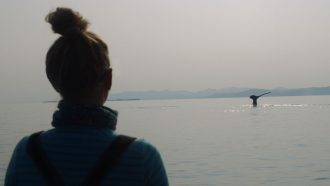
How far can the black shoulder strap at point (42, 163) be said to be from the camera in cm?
287

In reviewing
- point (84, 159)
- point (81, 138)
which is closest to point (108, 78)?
point (81, 138)

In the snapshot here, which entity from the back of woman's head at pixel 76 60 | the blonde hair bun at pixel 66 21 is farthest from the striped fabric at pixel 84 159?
the blonde hair bun at pixel 66 21

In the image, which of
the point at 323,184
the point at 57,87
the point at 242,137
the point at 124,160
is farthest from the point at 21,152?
the point at 242,137

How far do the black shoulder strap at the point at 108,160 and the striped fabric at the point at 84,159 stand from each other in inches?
0.9

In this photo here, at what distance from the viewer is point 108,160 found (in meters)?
2.83

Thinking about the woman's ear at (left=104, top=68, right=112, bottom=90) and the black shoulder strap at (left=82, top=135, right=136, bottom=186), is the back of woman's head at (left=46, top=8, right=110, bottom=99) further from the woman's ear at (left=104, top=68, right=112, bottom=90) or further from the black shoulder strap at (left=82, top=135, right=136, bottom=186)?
the black shoulder strap at (left=82, top=135, right=136, bottom=186)

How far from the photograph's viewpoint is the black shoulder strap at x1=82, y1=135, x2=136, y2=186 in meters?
2.80

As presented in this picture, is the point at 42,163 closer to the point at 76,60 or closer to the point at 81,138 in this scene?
the point at 81,138

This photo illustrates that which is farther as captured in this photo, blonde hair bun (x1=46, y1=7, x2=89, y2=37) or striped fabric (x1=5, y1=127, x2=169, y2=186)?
blonde hair bun (x1=46, y1=7, x2=89, y2=37)

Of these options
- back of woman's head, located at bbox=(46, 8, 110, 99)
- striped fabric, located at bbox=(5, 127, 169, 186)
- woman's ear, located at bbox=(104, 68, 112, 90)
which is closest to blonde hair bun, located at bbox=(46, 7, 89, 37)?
back of woman's head, located at bbox=(46, 8, 110, 99)

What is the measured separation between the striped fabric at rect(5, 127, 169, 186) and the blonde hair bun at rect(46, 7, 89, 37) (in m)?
0.54

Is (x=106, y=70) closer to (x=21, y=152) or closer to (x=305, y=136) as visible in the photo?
(x=21, y=152)

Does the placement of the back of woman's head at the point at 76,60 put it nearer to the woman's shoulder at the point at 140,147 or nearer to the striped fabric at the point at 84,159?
the striped fabric at the point at 84,159

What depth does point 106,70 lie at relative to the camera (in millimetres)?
3035
